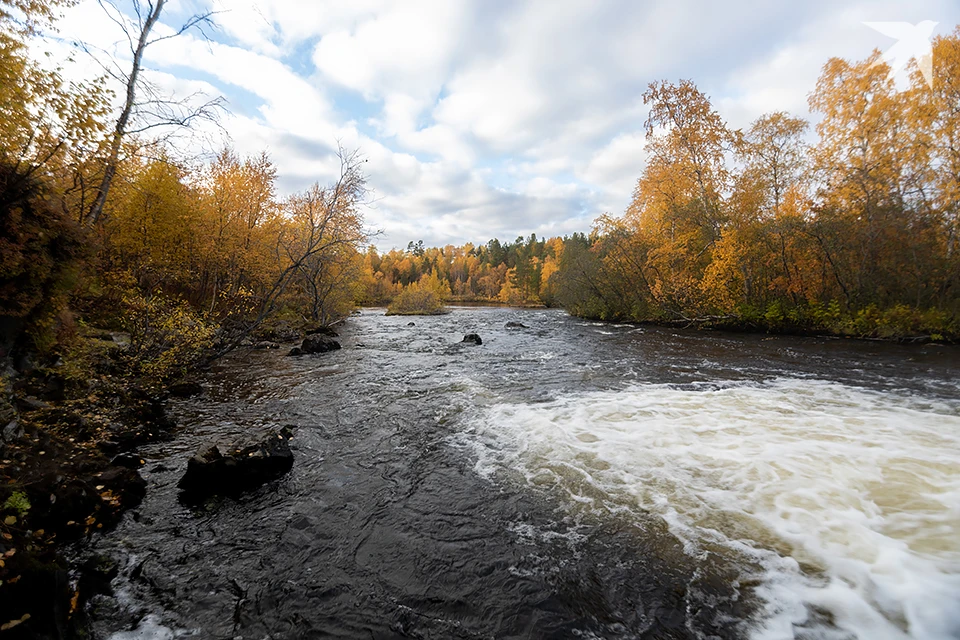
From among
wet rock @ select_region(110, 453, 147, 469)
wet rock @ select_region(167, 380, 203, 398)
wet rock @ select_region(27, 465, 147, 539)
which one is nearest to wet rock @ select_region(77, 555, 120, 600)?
wet rock @ select_region(27, 465, 147, 539)

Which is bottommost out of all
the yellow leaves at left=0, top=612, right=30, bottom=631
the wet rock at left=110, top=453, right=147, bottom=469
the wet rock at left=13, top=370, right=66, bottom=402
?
the wet rock at left=110, top=453, right=147, bottom=469

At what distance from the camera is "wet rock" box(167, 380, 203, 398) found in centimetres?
892

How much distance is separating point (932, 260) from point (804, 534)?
22099mm

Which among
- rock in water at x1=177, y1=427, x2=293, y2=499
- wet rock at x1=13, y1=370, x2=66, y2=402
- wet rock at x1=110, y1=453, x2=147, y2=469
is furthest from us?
wet rock at x1=13, y1=370, x2=66, y2=402

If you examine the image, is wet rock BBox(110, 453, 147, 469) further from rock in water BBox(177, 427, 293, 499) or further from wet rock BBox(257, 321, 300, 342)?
wet rock BBox(257, 321, 300, 342)

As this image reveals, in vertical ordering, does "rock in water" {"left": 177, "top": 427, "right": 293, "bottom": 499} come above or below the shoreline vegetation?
below

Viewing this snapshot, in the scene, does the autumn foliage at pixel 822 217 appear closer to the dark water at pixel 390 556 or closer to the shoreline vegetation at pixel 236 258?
the shoreline vegetation at pixel 236 258

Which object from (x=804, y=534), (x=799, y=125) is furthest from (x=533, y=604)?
(x=799, y=125)

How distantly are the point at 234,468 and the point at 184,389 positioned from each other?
5.64 m

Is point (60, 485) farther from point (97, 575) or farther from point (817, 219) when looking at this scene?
point (817, 219)

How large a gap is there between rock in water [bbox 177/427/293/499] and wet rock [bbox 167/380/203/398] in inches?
201

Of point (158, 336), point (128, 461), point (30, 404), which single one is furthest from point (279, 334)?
point (128, 461)

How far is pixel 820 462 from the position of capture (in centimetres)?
543

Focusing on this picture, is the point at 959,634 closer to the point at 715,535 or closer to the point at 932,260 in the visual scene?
the point at 715,535
